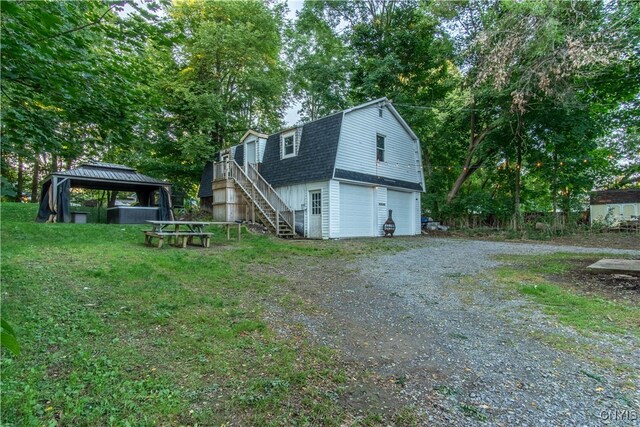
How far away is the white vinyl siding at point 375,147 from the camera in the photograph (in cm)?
1325

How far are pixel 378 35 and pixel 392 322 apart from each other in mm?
21233

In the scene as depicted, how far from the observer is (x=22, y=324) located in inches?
123

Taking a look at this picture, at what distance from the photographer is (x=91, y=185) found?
14.7 meters

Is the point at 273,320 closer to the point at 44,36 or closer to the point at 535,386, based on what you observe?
the point at 535,386

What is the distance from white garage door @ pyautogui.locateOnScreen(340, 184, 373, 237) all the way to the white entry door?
901 millimetres

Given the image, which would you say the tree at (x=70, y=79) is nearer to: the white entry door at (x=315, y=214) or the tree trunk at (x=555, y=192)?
the white entry door at (x=315, y=214)

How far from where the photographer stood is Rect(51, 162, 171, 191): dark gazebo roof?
13.1m

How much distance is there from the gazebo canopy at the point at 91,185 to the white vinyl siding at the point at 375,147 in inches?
335

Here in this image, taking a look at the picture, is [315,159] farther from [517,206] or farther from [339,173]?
[517,206]

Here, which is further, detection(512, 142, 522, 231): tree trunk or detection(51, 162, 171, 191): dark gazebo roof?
detection(512, 142, 522, 231): tree trunk

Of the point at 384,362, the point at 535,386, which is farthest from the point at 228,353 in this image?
the point at 535,386

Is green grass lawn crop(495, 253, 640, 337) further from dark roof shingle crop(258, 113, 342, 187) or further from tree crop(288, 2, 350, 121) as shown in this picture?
tree crop(288, 2, 350, 121)

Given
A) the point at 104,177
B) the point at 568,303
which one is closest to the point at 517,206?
the point at 568,303

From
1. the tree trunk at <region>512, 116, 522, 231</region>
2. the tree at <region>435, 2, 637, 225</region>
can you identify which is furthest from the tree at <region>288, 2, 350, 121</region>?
the tree at <region>435, 2, 637, 225</region>
